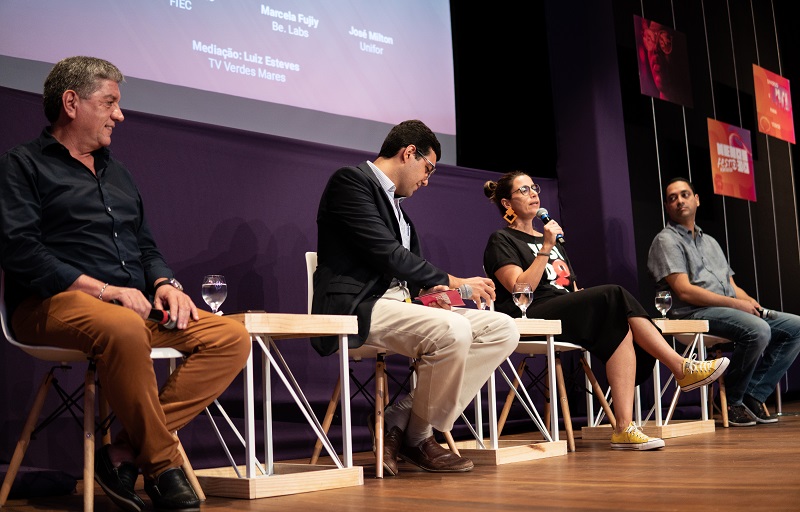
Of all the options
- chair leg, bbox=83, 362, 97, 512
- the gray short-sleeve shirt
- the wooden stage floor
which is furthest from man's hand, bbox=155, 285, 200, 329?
the gray short-sleeve shirt

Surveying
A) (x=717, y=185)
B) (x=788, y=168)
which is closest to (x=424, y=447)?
(x=717, y=185)

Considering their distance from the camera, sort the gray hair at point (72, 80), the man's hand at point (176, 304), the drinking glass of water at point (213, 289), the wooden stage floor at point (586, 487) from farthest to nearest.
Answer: the drinking glass of water at point (213, 289) < the gray hair at point (72, 80) < the man's hand at point (176, 304) < the wooden stage floor at point (586, 487)

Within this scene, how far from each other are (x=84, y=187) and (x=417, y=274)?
1.11 metres

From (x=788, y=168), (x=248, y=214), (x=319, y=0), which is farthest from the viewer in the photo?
(x=788, y=168)

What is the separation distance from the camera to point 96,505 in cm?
248

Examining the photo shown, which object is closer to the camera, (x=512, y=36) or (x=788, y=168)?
(x=512, y=36)

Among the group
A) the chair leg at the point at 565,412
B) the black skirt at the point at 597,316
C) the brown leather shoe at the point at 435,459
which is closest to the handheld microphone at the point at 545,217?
the black skirt at the point at 597,316

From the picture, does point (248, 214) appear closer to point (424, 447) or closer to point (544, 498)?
point (424, 447)

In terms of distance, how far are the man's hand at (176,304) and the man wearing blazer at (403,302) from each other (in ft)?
2.10

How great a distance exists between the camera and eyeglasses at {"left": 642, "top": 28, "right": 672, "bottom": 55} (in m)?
5.81

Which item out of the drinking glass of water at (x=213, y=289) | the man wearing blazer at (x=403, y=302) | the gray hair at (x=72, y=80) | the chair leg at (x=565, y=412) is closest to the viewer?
the gray hair at (x=72, y=80)

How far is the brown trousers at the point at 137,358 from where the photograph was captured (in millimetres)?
2135

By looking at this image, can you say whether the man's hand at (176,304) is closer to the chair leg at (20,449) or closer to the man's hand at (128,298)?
the man's hand at (128,298)

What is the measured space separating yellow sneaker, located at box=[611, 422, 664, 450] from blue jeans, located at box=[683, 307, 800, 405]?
1581 mm
